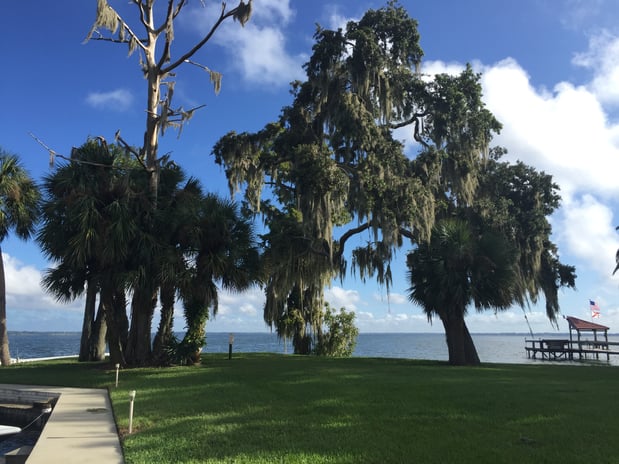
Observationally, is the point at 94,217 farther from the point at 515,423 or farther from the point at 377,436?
the point at 515,423

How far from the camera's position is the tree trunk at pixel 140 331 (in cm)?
1586

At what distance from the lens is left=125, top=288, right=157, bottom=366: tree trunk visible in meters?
15.9

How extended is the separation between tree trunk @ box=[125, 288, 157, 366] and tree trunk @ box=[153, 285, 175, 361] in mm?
291

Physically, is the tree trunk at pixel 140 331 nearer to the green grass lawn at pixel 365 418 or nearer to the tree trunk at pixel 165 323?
the tree trunk at pixel 165 323

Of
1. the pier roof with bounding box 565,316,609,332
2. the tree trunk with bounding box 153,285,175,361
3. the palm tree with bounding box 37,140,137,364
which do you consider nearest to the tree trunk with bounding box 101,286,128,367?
the palm tree with bounding box 37,140,137,364

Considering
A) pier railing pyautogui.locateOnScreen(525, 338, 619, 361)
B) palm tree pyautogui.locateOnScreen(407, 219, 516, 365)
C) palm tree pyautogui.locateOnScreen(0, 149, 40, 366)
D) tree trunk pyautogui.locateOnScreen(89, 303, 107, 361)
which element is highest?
palm tree pyautogui.locateOnScreen(0, 149, 40, 366)

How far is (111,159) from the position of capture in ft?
54.3

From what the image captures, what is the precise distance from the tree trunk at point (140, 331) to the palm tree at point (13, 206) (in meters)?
6.32

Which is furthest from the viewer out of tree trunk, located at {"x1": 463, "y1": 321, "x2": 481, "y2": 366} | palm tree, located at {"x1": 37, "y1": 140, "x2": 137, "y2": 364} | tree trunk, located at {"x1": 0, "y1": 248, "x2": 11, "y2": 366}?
tree trunk, located at {"x1": 463, "y1": 321, "x2": 481, "y2": 366}

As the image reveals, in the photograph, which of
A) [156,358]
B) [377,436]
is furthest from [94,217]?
[377,436]

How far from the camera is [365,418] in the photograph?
24.7 feet

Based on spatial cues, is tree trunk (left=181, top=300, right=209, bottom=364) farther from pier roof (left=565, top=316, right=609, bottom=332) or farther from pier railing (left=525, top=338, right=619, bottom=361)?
pier roof (left=565, top=316, right=609, bottom=332)

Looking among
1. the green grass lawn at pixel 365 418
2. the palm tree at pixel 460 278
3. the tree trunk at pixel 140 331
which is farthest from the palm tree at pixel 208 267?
the palm tree at pixel 460 278

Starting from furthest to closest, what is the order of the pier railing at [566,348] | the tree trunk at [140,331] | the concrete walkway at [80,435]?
the pier railing at [566,348] < the tree trunk at [140,331] < the concrete walkway at [80,435]
